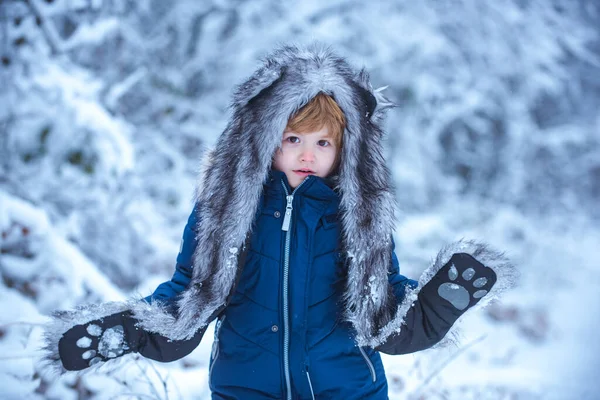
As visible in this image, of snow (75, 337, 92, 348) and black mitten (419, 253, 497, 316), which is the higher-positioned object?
black mitten (419, 253, 497, 316)

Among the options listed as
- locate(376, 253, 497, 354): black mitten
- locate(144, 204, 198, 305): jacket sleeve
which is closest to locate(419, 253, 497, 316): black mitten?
locate(376, 253, 497, 354): black mitten

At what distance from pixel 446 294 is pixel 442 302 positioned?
0.04 meters

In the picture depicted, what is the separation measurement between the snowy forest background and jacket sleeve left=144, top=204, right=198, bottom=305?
528 mm

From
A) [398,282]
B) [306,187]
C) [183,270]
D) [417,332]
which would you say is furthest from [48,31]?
[417,332]

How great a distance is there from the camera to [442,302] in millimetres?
1660

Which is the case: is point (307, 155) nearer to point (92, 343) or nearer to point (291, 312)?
point (291, 312)

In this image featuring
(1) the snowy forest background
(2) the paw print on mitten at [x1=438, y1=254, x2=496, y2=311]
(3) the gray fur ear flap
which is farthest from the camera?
(1) the snowy forest background

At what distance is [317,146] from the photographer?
193 centimetres

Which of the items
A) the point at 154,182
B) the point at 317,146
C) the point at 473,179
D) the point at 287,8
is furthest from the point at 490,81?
the point at 317,146

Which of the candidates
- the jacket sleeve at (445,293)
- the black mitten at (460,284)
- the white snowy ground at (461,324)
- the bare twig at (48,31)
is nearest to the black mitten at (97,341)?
the white snowy ground at (461,324)

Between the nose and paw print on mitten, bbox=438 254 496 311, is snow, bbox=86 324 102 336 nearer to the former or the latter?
the nose

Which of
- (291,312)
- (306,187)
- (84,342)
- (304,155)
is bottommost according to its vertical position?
(84,342)

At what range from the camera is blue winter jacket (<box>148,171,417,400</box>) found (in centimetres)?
174

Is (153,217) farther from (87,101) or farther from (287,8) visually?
(287,8)
